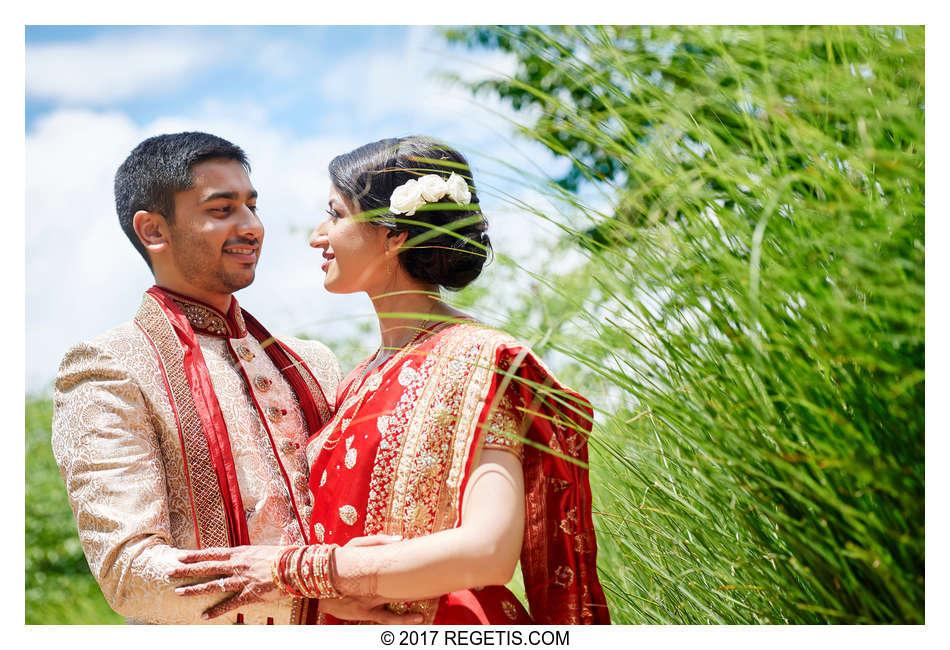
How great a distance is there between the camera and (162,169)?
1.96 meters

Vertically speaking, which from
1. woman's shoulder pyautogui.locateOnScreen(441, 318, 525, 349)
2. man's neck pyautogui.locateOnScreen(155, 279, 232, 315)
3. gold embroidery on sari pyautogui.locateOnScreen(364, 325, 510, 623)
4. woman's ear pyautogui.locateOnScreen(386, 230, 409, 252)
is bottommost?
gold embroidery on sari pyautogui.locateOnScreen(364, 325, 510, 623)

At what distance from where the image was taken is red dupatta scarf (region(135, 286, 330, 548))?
1.75 metres

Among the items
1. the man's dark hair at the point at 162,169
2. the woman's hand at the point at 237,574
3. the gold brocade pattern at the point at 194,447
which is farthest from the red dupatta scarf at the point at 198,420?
the man's dark hair at the point at 162,169

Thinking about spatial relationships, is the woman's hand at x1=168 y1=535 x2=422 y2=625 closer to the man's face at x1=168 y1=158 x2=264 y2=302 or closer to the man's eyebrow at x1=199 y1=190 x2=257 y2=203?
the man's face at x1=168 y1=158 x2=264 y2=302

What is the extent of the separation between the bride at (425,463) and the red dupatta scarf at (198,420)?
0.11m

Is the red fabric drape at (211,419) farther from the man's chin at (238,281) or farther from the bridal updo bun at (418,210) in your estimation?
the bridal updo bun at (418,210)

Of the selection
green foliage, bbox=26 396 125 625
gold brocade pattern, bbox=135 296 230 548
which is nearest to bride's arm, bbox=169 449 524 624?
gold brocade pattern, bbox=135 296 230 548

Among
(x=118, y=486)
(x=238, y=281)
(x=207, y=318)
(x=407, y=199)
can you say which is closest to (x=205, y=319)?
(x=207, y=318)

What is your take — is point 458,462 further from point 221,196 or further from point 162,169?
point 162,169

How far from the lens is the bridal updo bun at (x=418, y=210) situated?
74.0 inches

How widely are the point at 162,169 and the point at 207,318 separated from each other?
0.37m
